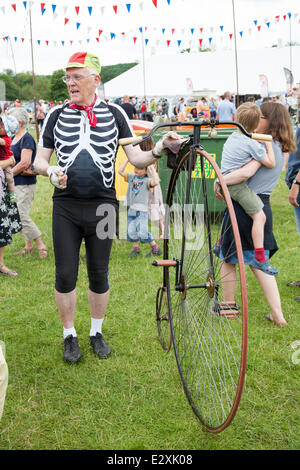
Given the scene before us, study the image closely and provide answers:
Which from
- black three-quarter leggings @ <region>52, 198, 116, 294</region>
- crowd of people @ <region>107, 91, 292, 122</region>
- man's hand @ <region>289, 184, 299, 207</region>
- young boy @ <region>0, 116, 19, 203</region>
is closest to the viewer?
black three-quarter leggings @ <region>52, 198, 116, 294</region>

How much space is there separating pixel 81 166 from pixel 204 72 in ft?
77.8

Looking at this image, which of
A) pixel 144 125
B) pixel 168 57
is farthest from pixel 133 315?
pixel 168 57

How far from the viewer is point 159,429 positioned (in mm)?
2564

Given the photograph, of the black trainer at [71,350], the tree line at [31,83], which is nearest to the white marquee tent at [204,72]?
the black trainer at [71,350]

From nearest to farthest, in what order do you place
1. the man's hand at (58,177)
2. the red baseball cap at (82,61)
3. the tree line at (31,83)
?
the man's hand at (58,177), the red baseball cap at (82,61), the tree line at (31,83)

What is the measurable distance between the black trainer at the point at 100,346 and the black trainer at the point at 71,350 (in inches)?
5.6

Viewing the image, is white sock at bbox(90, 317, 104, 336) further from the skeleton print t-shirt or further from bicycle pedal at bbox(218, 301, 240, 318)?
bicycle pedal at bbox(218, 301, 240, 318)

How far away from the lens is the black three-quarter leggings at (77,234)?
3059 millimetres

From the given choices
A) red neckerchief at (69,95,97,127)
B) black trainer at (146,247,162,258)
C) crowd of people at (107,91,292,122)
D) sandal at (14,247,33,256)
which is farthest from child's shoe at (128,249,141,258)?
crowd of people at (107,91,292,122)

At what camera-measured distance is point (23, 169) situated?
217 inches

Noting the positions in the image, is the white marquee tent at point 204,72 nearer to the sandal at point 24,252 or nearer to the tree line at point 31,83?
the sandal at point 24,252

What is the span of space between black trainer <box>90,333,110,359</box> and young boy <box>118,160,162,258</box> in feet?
7.82

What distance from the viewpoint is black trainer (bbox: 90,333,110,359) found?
11.0 ft

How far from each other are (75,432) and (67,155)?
162 cm
